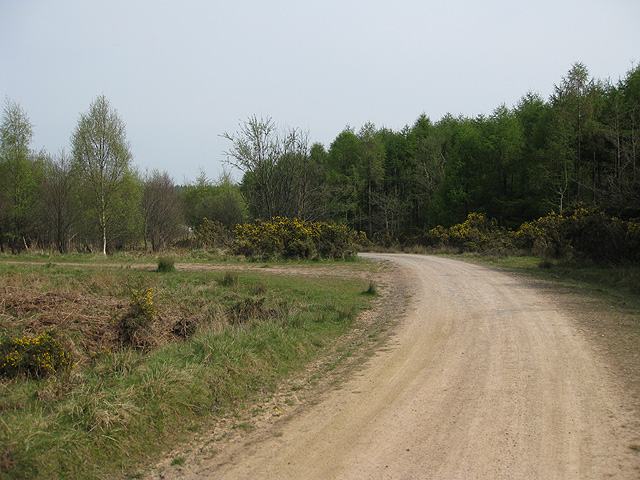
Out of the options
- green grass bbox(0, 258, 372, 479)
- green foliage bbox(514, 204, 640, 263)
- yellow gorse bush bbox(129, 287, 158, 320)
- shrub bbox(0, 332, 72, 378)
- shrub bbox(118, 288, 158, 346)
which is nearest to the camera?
green grass bbox(0, 258, 372, 479)

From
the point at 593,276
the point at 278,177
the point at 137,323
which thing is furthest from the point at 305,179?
the point at 137,323

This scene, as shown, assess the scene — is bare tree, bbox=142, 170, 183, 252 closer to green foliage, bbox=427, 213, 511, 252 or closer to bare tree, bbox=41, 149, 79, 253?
bare tree, bbox=41, 149, 79, 253

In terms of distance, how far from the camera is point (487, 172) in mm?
46562

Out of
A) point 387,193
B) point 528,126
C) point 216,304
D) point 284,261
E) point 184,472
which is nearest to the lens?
point 184,472

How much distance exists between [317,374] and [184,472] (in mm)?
2948

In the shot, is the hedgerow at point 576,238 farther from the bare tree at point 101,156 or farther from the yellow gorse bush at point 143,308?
the bare tree at point 101,156

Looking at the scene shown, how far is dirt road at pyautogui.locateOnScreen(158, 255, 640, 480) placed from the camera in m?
3.79

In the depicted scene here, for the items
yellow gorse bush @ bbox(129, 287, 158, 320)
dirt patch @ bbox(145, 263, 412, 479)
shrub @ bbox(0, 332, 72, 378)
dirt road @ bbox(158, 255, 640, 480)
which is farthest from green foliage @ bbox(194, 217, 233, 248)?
dirt road @ bbox(158, 255, 640, 480)

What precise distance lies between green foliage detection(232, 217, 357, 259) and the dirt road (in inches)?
641

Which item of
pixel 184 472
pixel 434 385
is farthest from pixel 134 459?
pixel 434 385

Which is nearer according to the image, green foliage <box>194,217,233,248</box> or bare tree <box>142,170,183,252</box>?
green foliage <box>194,217,233,248</box>

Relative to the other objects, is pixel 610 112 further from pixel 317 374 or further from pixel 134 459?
pixel 134 459

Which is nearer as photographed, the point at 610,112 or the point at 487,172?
the point at 610,112

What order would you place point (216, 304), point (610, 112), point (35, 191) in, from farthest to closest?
1. point (610, 112)
2. point (35, 191)
3. point (216, 304)
